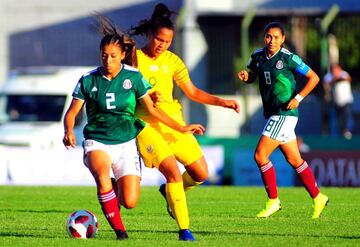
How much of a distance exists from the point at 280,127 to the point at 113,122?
3306 mm

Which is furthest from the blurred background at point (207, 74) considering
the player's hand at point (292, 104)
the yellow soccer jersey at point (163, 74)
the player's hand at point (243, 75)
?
the yellow soccer jersey at point (163, 74)

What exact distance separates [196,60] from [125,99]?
26.1m

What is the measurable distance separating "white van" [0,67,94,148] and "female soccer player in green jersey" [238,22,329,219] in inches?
539

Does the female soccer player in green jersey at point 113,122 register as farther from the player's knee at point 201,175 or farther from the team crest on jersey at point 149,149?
the player's knee at point 201,175

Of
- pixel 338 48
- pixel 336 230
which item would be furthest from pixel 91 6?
pixel 336 230

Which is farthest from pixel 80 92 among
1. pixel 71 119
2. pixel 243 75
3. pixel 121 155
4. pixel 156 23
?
pixel 243 75

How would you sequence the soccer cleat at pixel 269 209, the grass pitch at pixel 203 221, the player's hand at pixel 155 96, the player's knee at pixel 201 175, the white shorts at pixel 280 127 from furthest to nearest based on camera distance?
the soccer cleat at pixel 269 209 → the white shorts at pixel 280 127 → the player's knee at pixel 201 175 → the player's hand at pixel 155 96 → the grass pitch at pixel 203 221

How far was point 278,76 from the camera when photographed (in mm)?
13898

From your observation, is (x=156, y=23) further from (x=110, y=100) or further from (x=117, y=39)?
(x=110, y=100)

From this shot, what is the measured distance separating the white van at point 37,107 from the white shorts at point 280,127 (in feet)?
45.3

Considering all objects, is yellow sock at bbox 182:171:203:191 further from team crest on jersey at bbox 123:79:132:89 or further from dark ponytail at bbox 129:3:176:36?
team crest on jersey at bbox 123:79:132:89

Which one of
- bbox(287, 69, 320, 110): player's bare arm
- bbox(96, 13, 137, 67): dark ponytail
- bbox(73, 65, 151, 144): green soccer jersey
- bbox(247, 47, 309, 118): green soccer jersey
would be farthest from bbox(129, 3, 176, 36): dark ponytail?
bbox(287, 69, 320, 110): player's bare arm

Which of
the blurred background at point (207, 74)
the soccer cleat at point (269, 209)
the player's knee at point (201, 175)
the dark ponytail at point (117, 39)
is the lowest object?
the blurred background at point (207, 74)

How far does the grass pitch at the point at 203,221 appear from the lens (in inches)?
443
